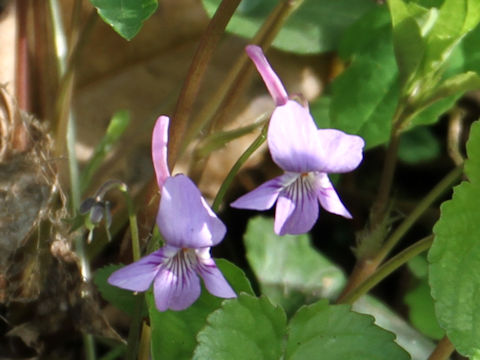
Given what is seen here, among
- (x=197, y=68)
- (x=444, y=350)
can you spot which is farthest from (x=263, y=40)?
(x=444, y=350)

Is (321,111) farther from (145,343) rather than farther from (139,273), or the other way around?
(139,273)

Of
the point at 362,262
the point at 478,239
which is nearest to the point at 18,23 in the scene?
the point at 362,262

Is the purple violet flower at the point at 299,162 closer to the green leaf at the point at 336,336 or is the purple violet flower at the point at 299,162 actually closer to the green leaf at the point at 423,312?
the green leaf at the point at 336,336

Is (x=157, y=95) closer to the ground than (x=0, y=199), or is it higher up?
closer to the ground

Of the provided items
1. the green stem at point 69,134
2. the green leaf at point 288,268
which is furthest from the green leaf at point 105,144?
the green leaf at point 288,268

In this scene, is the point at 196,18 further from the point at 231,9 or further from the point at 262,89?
the point at 231,9

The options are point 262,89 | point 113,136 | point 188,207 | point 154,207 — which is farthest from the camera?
point 262,89
